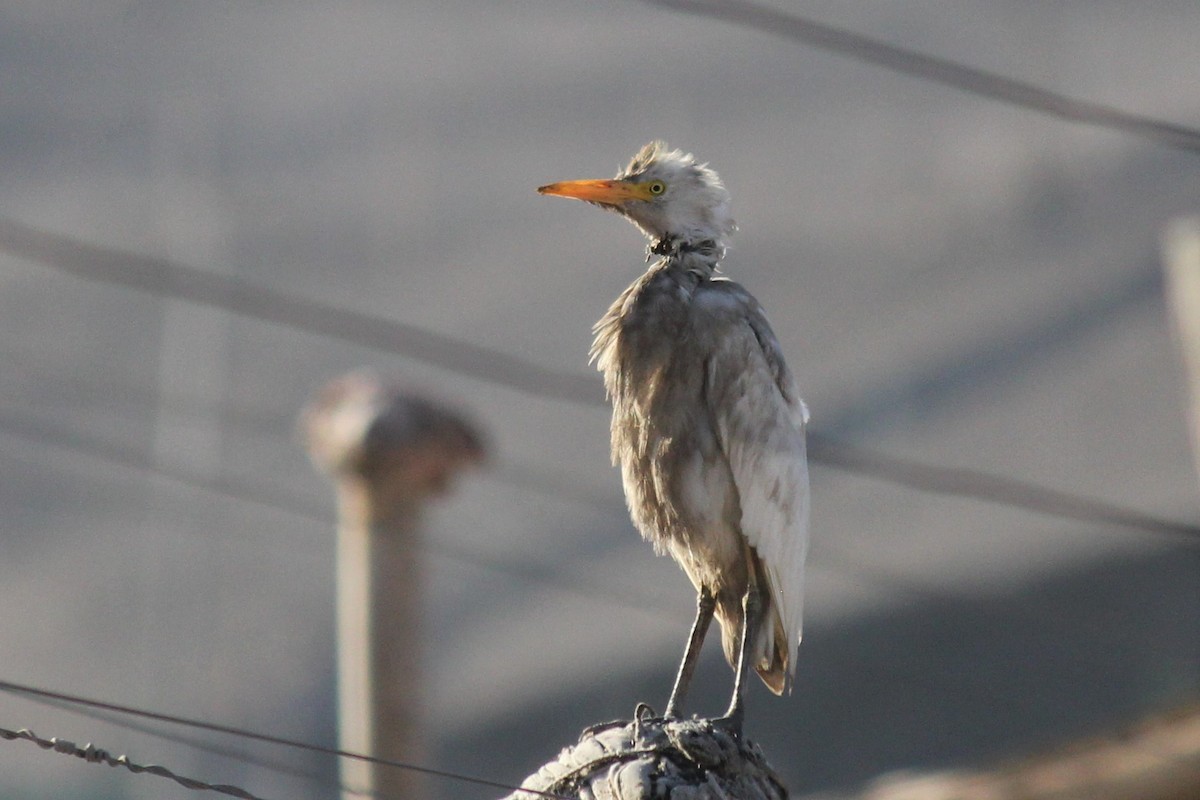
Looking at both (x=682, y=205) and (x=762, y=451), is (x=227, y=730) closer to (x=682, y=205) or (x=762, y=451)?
(x=762, y=451)

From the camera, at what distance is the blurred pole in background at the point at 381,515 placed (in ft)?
35.3

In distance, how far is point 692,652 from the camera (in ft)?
17.6

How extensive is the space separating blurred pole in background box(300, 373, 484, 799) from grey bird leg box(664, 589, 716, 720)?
5.29 m

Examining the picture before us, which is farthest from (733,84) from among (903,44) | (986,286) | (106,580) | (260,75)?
(106,580)

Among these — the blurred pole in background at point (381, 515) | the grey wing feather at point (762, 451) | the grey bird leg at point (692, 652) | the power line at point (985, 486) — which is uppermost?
the power line at point (985, 486)

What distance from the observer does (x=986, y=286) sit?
52.0 feet

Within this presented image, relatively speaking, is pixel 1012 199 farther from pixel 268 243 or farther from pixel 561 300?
pixel 268 243

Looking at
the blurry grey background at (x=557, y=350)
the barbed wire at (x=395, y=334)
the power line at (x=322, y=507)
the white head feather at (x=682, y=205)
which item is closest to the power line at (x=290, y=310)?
the barbed wire at (x=395, y=334)

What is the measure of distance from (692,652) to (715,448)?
559 millimetres

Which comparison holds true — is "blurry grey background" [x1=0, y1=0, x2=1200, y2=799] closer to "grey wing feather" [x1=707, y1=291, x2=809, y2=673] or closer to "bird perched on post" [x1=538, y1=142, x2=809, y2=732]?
"bird perched on post" [x1=538, y1=142, x2=809, y2=732]

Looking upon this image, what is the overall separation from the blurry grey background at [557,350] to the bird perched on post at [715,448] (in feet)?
31.2

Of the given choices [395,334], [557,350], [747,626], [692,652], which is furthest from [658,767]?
[557,350]

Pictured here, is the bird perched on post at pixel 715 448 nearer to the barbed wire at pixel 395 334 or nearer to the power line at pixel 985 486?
the power line at pixel 985 486

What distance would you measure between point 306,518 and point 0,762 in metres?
3.74
